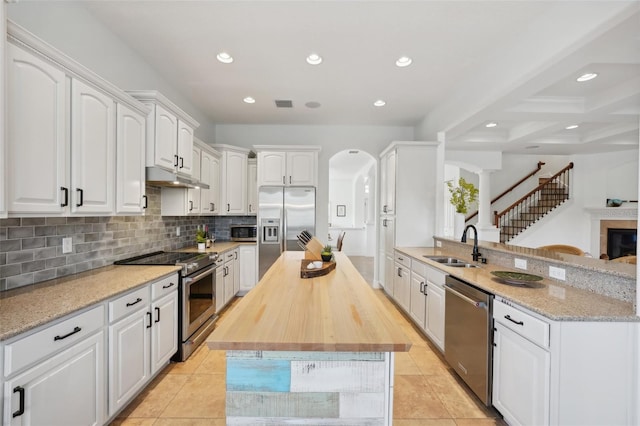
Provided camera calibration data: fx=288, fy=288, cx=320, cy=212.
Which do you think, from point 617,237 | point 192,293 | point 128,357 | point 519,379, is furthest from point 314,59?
point 617,237

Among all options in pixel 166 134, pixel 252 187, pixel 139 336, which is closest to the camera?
pixel 139 336

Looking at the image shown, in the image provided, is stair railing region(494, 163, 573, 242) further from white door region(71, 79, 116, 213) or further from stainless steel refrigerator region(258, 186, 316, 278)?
white door region(71, 79, 116, 213)

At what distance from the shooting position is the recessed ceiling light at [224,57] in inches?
115

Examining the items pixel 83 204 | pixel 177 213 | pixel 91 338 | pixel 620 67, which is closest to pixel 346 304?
pixel 91 338

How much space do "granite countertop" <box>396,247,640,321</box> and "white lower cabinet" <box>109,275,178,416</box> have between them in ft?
8.08

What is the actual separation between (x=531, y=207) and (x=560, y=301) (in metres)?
7.94

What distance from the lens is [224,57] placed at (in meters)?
2.99

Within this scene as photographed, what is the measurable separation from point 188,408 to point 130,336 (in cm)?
69

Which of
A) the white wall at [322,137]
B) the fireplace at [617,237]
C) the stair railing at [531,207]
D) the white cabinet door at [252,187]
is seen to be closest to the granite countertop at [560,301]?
the white wall at [322,137]

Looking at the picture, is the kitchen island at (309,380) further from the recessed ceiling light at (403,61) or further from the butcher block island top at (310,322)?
the recessed ceiling light at (403,61)

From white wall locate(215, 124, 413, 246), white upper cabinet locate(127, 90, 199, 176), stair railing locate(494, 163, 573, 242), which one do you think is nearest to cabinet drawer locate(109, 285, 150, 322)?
white upper cabinet locate(127, 90, 199, 176)

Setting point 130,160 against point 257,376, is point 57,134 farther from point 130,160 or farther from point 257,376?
point 257,376

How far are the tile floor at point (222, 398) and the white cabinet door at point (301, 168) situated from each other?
2803 millimetres

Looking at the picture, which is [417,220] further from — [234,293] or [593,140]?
[593,140]
